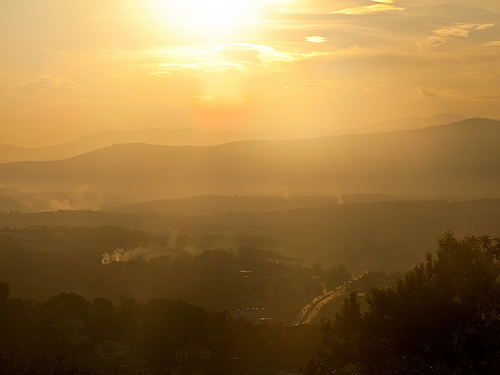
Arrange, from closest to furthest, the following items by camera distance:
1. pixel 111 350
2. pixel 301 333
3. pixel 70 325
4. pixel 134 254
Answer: pixel 111 350 < pixel 70 325 < pixel 301 333 < pixel 134 254

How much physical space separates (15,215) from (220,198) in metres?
60.4

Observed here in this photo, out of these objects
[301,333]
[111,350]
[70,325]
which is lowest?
[301,333]

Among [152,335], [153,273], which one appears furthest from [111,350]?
[153,273]

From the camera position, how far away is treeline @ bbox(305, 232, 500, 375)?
2080cm

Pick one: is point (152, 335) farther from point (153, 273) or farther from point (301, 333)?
point (153, 273)

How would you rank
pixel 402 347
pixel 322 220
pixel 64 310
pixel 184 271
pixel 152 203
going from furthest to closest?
pixel 152 203 → pixel 322 220 → pixel 184 271 → pixel 64 310 → pixel 402 347

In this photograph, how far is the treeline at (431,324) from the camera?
68.2ft

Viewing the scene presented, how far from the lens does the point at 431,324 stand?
22.7 meters

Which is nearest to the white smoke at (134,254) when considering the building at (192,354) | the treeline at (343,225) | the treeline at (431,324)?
the treeline at (343,225)

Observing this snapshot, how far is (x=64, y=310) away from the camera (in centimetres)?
3484

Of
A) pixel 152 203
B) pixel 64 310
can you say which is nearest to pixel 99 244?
pixel 64 310

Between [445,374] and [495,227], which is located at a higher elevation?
[445,374]

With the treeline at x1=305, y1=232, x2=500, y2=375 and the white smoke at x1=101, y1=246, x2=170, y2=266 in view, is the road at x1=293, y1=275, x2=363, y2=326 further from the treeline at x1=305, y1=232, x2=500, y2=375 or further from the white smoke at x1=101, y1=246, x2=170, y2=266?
the treeline at x1=305, y1=232, x2=500, y2=375

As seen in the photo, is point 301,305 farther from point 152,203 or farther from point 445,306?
point 152,203
